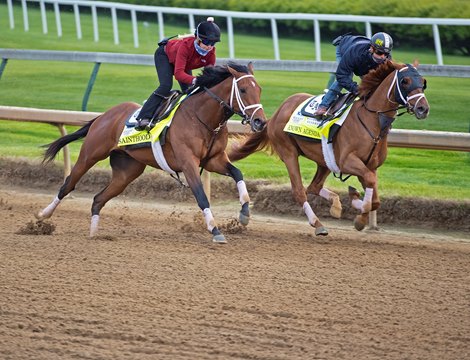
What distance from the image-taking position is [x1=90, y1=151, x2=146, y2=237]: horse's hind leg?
10938 millimetres

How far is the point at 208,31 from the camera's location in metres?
10.0

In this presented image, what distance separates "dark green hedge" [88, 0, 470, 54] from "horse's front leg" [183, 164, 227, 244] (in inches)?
424

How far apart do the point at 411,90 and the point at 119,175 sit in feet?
10.3

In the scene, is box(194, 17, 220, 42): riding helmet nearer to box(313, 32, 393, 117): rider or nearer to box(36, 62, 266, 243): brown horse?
box(36, 62, 266, 243): brown horse

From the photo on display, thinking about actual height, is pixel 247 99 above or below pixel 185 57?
below

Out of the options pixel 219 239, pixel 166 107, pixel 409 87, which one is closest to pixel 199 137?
pixel 166 107

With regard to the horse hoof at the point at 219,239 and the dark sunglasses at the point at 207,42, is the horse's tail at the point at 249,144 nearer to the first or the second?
the dark sunglasses at the point at 207,42

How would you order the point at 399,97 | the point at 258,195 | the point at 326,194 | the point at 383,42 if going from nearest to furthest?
1. the point at 399,97
2. the point at 383,42
3. the point at 326,194
4. the point at 258,195

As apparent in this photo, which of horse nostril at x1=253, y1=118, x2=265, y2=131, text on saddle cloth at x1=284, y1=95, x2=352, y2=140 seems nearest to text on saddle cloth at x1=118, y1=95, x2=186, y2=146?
horse nostril at x1=253, y1=118, x2=265, y2=131

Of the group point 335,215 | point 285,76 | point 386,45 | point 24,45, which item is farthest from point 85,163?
point 24,45

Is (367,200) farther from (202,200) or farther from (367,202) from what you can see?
(202,200)

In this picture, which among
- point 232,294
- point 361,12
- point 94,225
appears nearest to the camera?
point 232,294

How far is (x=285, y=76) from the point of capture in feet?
62.6

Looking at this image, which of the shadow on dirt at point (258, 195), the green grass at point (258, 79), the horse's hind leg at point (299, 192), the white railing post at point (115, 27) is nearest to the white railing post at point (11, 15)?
the green grass at point (258, 79)
